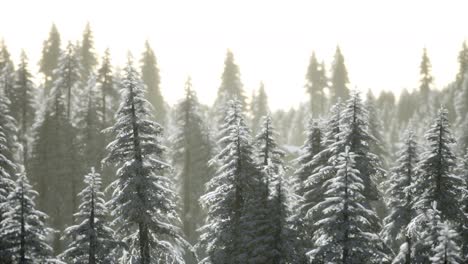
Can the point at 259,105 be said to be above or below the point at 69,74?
above

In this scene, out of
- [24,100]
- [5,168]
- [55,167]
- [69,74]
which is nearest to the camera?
[5,168]

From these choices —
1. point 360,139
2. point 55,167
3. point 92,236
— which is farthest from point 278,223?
point 55,167

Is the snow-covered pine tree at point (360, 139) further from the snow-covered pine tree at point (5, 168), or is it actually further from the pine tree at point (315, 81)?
the pine tree at point (315, 81)

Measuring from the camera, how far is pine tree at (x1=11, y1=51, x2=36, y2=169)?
151 ft

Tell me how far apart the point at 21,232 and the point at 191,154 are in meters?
25.6

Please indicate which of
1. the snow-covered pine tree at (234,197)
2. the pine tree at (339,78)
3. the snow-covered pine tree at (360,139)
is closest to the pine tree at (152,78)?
the pine tree at (339,78)

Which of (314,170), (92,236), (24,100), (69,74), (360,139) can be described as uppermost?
(69,74)

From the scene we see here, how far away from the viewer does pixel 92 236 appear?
69.9 feet

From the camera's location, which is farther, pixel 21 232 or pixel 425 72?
pixel 425 72

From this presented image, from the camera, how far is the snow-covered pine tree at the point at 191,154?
44000mm

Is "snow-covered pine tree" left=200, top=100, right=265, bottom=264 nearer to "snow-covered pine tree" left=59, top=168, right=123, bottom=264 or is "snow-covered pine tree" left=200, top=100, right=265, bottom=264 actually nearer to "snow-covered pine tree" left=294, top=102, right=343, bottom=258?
"snow-covered pine tree" left=294, top=102, right=343, bottom=258

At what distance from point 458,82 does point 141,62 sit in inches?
2408

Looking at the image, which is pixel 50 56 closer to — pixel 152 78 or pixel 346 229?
pixel 152 78

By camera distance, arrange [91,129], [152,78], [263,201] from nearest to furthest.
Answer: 1. [263,201]
2. [91,129]
3. [152,78]
